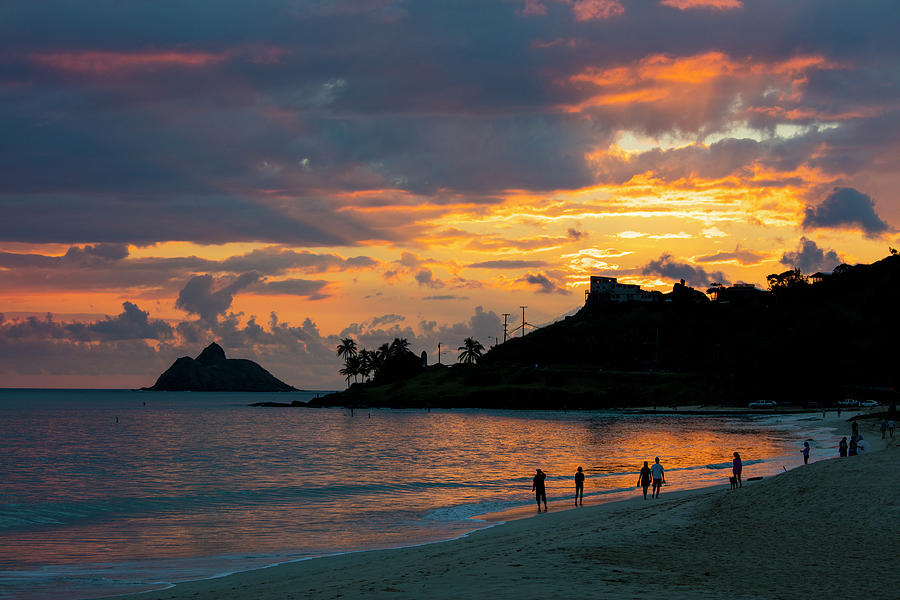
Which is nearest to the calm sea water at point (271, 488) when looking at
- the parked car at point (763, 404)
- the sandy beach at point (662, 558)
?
the sandy beach at point (662, 558)

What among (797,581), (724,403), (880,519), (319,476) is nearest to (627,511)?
(880,519)

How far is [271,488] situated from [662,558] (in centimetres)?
3664

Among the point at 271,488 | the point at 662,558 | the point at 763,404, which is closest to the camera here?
the point at 662,558

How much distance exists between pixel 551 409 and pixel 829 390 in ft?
208

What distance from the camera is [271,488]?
2019 inches

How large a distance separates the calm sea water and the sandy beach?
17.4ft

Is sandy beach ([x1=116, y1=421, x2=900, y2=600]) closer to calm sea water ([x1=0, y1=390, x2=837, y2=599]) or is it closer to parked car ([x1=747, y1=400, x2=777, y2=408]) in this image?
calm sea water ([x1=0, y1=390, x2=837, y2=599])

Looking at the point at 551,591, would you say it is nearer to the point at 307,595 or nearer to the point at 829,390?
the point at 307,595

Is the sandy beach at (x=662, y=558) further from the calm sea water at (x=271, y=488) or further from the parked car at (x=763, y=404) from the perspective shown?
the parked car at (x=763, y=404)

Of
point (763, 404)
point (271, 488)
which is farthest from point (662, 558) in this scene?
point (763, 404)

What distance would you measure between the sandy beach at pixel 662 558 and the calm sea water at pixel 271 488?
5.32 meters

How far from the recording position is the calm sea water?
2859 centimetres

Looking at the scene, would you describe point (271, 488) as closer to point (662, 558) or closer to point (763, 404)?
point (662, 558)

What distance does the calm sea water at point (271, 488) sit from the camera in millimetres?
28588
